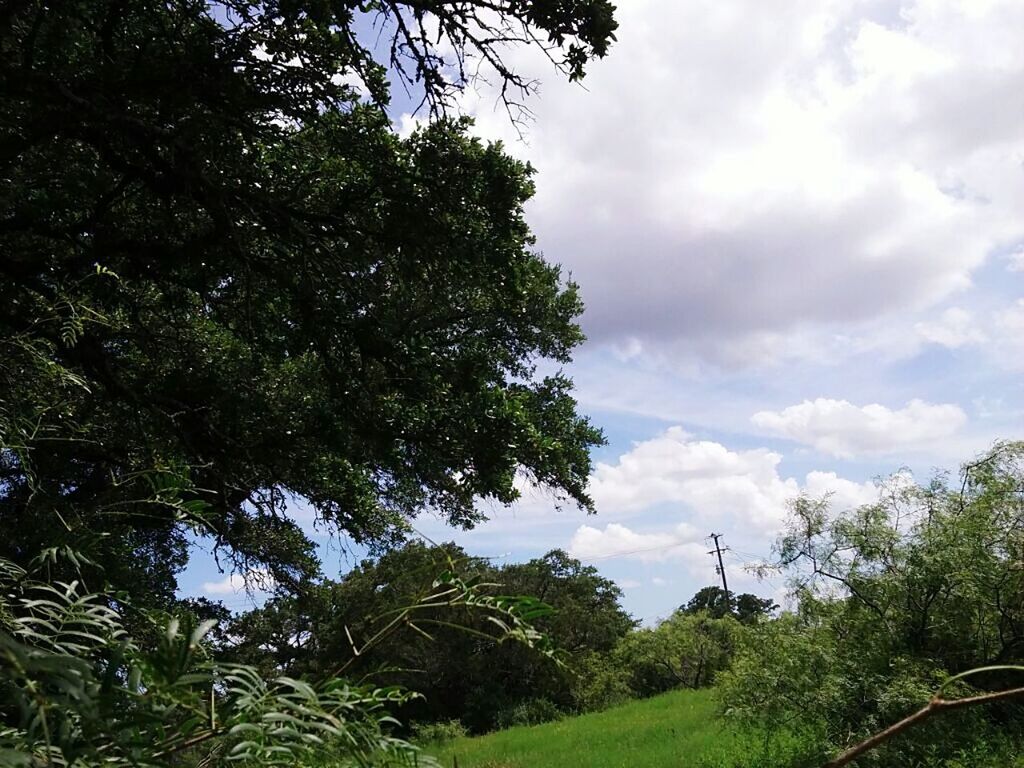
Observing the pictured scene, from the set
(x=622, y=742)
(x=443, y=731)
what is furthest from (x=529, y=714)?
(x=622, y=742)

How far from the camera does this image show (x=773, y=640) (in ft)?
26.7

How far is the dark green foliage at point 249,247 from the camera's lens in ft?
13.1

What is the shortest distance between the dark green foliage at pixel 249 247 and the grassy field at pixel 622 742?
15.0 feet

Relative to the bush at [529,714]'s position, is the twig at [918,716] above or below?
above

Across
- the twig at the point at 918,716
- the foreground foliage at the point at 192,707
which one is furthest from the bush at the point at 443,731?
the twig at the point at 918,716

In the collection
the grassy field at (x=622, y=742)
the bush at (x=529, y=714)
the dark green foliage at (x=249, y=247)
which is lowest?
the bush at (x=529, y=714)

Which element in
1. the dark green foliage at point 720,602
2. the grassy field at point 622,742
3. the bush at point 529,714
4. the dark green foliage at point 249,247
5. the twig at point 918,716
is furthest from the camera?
the dark green foliage at point 720,602

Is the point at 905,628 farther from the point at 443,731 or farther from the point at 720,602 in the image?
the point at 720,602

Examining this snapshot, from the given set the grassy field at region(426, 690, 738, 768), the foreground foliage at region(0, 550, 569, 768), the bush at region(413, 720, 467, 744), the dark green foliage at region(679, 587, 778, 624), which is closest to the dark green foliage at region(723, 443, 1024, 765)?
the grassy field at region(426, 690, 738, 768)

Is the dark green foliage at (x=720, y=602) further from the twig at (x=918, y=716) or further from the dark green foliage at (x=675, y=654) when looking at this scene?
A: the twig at (x=918, y=716)

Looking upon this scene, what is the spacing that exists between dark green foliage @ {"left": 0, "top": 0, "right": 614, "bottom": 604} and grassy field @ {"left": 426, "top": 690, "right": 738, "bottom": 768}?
4.57 meters

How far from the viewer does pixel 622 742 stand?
13.6 m

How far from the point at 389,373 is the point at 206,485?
1663 millimetres

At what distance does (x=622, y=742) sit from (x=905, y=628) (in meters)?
7.68
